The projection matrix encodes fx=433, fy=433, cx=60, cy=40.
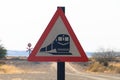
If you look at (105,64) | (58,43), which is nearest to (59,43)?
(58,43)

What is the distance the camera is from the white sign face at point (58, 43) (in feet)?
23.5

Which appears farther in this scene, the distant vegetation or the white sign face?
the distant vegetation

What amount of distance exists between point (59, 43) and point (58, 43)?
0.05 feet

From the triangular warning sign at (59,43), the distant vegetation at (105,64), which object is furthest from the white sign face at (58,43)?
the distant vegetation at (105,64)

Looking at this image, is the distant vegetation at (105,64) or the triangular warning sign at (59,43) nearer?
the triangular warning sign at (59,43)

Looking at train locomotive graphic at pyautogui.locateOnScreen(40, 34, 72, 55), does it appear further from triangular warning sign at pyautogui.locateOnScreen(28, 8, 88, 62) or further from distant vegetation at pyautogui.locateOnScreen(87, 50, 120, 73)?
distant vegetation at pyautogui.locateOnScreen(87, 50, 120, 73)

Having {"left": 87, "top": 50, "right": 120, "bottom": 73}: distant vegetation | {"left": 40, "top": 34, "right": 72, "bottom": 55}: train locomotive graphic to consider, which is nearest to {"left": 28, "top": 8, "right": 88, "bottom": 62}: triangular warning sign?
{"left": 40, "top": 34, "right": 72, "bottom": 55}: train locomotive graphic

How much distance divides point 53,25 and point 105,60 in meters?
68.6

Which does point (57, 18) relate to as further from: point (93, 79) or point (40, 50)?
point (93, 79)

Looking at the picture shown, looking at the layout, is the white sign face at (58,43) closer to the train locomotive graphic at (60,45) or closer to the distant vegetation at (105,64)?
the train locomotive graphic at (60,45)

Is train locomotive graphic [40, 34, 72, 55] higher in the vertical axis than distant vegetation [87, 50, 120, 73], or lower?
higher

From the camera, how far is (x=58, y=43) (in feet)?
23.5

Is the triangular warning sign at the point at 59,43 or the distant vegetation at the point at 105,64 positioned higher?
the triangular warning sign at the point at 59,43

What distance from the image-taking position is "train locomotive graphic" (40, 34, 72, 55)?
7164mm
